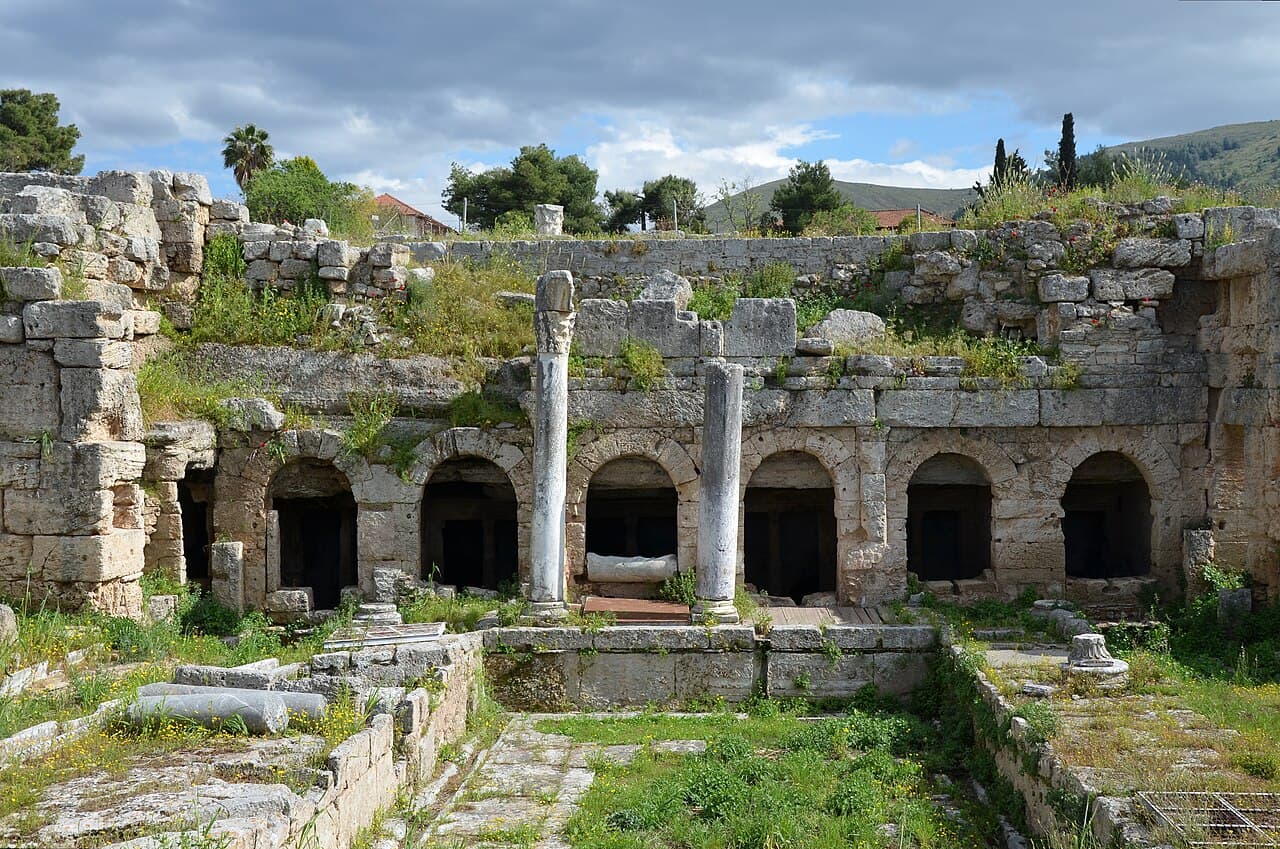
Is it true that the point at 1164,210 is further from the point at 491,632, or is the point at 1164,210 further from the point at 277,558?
the point at 277,558

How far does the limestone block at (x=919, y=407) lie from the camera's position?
15.5m

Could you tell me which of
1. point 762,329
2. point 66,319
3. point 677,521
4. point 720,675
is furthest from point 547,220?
point 720,675

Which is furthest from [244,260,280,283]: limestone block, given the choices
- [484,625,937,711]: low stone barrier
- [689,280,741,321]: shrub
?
[484,625,937,711]: low stone barrier

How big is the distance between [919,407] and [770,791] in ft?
23.2

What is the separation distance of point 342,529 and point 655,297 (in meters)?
5.99

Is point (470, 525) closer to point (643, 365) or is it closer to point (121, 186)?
point (643, 365)

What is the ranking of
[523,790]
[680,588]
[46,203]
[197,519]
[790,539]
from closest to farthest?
1. [523,790]
2. [46,203]
3. [680,588]
4. [197,519]
5. [790,539]

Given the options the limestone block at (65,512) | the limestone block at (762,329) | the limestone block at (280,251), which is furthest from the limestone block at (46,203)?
the limestone block at (762,329)

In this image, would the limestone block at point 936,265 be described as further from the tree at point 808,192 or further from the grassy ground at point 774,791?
the tree at point 808,192

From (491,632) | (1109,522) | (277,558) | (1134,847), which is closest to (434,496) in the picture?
(277,558)

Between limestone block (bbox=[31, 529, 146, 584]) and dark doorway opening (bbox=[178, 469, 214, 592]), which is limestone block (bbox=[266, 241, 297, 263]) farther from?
limestone block (bbox=[31, 529, 146, 584])

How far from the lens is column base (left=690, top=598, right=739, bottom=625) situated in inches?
545

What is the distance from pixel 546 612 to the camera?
13.9 metres

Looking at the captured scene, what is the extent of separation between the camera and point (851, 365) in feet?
50.9
